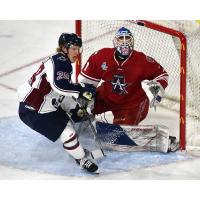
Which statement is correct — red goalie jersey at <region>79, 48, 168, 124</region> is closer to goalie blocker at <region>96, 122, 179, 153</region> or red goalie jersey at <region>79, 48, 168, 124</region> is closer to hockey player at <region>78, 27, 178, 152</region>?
hockey player at <region>78, 27, 178, 152</region>

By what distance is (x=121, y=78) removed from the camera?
14.9 feet

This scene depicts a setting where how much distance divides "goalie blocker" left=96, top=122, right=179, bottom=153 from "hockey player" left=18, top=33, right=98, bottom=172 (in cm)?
23

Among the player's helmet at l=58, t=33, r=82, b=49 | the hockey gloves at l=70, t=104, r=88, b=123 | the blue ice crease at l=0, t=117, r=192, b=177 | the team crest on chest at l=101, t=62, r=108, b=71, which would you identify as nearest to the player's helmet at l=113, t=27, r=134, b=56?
the team crest on chest at l=101, t=62, r=108, b=71

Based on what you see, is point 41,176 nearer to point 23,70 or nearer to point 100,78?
point 100,78

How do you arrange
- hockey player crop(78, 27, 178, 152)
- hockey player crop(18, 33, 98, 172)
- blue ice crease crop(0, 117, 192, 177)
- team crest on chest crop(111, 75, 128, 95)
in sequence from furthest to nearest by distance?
team crest on chest crop(111, 75, 128, 95) < hockey player crop(78, 27, 178, 152) < blue ice crease crop(0, 117, 192, 177) < hockey player crop(18, 33, 98, 172)

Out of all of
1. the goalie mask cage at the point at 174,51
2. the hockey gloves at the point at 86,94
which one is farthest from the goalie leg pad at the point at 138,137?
the hockey gloves at the point at 86,94

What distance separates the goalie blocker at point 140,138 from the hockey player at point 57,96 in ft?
0.75

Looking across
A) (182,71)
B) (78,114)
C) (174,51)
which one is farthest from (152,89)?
(174,51)

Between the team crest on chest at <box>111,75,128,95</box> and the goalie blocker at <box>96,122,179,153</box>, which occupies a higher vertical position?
the team crest on chest at <box>111,75,128,95</box>

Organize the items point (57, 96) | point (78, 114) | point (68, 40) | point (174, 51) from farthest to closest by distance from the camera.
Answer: point (174, 51), point (78, 114), point (57, 96), point (68, 40)

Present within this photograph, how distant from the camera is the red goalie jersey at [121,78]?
450 cm

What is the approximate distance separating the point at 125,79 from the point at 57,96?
0.41m

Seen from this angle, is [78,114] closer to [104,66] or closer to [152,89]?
[104,66]

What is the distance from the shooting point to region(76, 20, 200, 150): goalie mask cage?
14.4 ft
